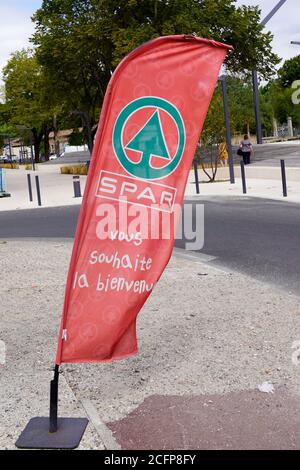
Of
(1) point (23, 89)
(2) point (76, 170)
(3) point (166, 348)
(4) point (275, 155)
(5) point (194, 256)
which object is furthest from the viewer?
(1) point (23, 89)

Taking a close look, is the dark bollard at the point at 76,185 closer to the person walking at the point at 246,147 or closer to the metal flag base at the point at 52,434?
the person walking at the point at 246,147

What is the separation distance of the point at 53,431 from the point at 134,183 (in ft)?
5.12

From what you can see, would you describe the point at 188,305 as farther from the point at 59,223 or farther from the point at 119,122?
the point at 59,223

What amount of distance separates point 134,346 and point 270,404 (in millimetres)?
966

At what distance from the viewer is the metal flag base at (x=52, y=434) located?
341 centimetres

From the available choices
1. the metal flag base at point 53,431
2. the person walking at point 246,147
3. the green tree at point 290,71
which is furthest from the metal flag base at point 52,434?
the green tree at point 290,71

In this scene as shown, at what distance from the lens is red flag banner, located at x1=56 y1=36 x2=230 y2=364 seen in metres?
3.39

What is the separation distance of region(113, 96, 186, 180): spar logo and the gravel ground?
1592 millimetres

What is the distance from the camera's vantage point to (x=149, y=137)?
346 cm

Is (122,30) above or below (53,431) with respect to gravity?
above

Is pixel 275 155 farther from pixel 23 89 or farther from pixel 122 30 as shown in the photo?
pixel 23 89

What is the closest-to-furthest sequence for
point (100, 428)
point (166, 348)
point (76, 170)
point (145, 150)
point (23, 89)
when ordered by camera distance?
point (145, 150) < point (100, 428) < point (166, 348) < point (76, 170) < point (23, 89)

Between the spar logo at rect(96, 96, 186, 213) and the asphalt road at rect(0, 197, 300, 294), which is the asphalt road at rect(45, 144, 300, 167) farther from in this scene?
the spar logo at rect(96, 96, 186, 213)

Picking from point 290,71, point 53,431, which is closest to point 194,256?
point 53,431
